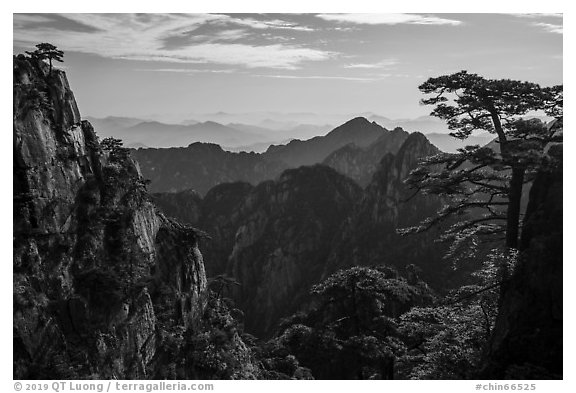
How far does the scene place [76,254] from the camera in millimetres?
23828

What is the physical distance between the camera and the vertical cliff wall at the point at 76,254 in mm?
19078

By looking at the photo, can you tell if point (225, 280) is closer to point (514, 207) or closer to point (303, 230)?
point (514, 207)

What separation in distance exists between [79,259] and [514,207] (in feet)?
69.8

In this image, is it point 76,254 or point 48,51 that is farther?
point 76,254

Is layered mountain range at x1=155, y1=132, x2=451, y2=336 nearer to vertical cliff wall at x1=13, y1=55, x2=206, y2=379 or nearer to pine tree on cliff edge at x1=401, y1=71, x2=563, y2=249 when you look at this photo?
vertical cliff wall at x1=13, y1=55, x2=206, y2=379

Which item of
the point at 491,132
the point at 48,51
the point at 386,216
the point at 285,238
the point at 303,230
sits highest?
the point at 48,51

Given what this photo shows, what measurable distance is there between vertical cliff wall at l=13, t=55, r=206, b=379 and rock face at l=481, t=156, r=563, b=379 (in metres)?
14.3

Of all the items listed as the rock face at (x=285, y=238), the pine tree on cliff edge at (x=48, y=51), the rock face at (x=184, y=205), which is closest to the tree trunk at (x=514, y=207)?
the pine tree on cliff edge at (x=48, y=51)

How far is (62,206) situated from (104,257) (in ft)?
→ 14.4

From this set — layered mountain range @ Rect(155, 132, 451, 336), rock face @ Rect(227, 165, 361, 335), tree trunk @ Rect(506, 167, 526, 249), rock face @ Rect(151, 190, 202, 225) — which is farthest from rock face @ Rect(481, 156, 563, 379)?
rock face @ Rect(151, 190, 202, 225)

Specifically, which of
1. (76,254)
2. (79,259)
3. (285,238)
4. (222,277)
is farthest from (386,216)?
(76,254)

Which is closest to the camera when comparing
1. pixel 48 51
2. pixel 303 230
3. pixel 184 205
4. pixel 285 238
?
pixel 48 51
